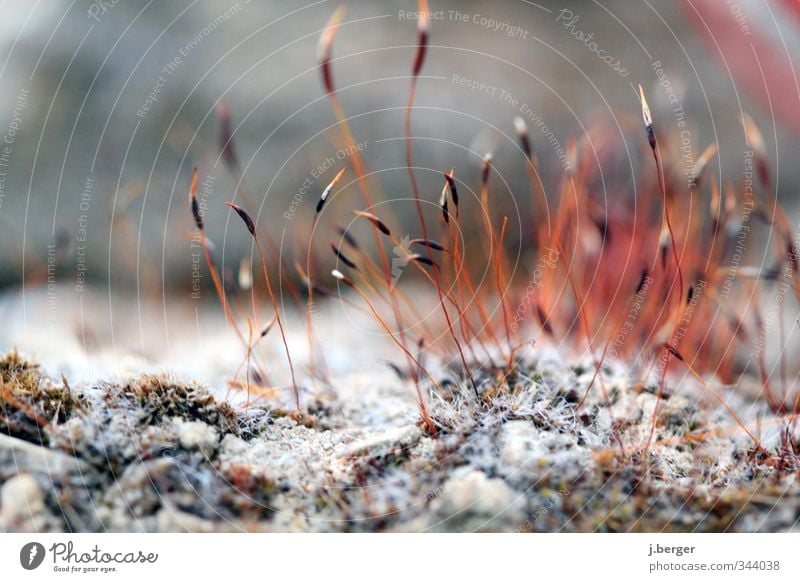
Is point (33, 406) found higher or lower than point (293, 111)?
lower

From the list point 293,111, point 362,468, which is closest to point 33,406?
point 362,468
